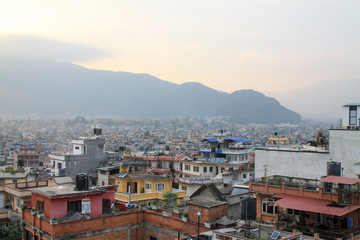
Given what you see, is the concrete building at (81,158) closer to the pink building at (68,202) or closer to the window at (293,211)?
the pink building at (68,202)

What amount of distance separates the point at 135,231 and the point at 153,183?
8.97m

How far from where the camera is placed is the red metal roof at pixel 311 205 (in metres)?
15.9

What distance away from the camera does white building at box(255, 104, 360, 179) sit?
24641 mm

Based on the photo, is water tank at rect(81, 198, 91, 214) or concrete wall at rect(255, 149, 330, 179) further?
concrete wall at rect(255, 149, 330, 179)

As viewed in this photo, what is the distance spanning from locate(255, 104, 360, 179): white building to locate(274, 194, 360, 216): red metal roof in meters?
5.92

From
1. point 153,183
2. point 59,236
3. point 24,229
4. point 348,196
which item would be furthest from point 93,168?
point 348,196

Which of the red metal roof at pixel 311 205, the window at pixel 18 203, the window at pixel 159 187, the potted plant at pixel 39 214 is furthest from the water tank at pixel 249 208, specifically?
the window at pixel 18 203

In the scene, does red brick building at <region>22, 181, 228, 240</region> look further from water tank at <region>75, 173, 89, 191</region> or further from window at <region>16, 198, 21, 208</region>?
window at <region>16, 198, 21, 208</region>

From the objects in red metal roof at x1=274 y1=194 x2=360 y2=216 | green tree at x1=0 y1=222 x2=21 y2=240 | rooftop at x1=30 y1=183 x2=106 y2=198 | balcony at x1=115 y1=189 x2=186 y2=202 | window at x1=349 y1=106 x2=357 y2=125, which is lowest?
green tree at x1=0 y1=222 x2=21 y2=240

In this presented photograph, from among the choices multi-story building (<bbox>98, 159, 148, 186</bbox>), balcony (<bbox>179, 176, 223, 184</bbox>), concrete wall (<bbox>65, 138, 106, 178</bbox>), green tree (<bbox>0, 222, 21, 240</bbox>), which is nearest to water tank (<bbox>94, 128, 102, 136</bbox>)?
concrete wall (<bbox>65, 138, 106, 178</bbox>)

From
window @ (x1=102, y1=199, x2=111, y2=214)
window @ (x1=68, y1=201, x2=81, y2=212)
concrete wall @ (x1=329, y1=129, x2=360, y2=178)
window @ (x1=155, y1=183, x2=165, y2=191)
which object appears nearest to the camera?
window @ (x1=68, y1=201, x2=81, y2=212)

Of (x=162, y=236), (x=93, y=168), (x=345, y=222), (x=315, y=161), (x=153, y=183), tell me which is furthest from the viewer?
(x=93, y=168)

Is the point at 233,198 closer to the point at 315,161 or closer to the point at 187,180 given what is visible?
the point at 315,161

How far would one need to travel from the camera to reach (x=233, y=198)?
79.8 feet
